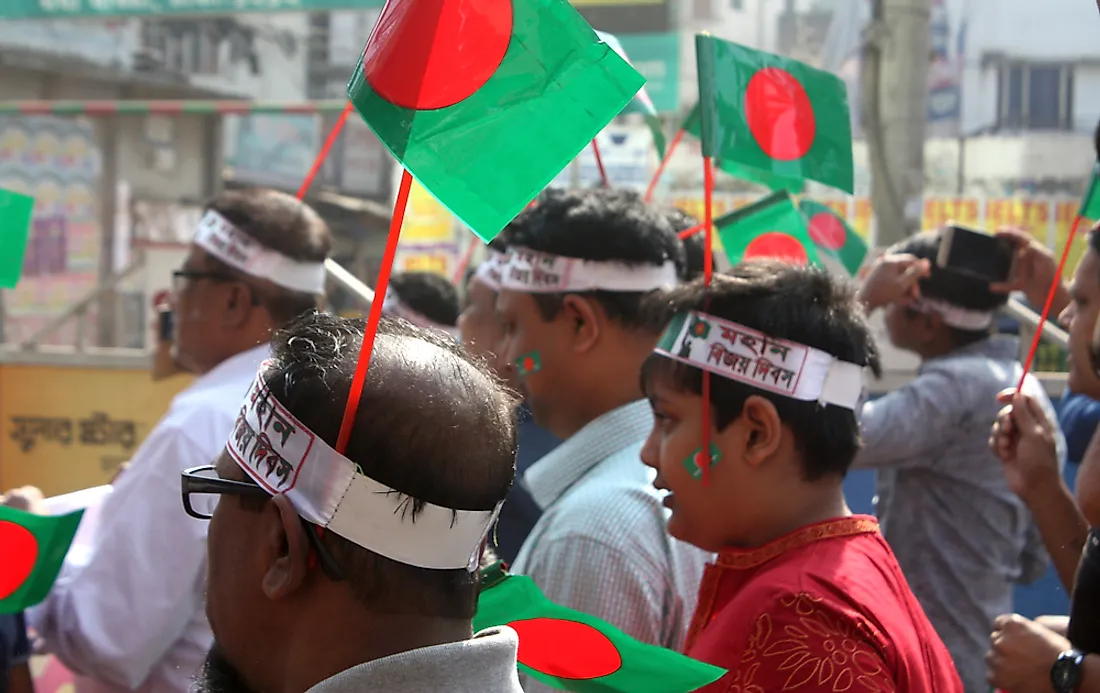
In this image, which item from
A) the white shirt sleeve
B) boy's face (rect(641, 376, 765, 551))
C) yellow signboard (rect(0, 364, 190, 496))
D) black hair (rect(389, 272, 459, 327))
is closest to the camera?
boy's face (rect(641, 376, 765, 551))

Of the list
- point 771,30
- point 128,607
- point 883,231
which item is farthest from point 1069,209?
point 128,607

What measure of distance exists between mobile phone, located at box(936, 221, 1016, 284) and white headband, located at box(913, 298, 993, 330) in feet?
0.37

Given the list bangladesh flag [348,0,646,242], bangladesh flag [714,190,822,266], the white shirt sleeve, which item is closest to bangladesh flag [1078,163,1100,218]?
bangladesh flag [714,190,822,266]

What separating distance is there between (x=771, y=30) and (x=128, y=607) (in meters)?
5.90

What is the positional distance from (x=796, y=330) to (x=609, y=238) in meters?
0.74

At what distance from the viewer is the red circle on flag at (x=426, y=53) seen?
52.8 inches

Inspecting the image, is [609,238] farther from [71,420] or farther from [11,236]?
[71,420]

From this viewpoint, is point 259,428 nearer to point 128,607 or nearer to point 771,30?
point 128,607

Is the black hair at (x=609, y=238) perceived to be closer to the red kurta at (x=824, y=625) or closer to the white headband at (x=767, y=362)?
the white headband at (x=767, y=362)

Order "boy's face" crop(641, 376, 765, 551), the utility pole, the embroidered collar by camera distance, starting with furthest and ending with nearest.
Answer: the utility pole
"boy's face" crop(641, 376, 765, 551)
the embroidered collar

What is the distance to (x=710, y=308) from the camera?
2.18 meters

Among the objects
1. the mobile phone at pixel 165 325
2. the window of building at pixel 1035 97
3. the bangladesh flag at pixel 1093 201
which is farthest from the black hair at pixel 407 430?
the window of building at pixel 1035 97

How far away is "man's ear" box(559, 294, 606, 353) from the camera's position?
2.66m

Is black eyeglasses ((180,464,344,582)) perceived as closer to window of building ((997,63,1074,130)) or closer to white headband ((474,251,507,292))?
white headband ((474,251,507,292))
